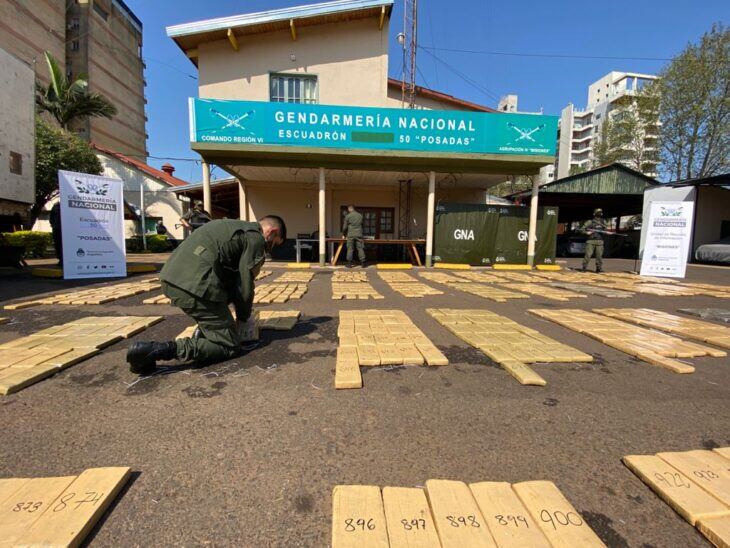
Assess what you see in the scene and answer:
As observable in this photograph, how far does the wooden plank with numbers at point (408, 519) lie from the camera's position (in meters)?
1.16

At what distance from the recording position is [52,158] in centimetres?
1541

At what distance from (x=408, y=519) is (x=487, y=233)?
11.8m

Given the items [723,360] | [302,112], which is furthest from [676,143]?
[723,360]

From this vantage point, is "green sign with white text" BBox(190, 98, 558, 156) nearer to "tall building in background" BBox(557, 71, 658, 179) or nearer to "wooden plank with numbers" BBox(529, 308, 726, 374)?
"wooden plank with numbers" BBox(529, 308, 726, 374)

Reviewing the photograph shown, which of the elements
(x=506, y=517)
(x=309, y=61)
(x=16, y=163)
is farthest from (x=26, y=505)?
(x=309, y=61)

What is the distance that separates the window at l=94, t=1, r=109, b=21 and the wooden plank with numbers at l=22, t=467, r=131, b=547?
160ft

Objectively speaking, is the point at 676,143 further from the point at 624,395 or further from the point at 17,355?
the point at 17,355

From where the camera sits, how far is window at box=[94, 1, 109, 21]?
107 feet

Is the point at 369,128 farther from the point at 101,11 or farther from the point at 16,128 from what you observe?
the point at 101,11

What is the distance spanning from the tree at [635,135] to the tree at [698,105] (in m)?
0.98

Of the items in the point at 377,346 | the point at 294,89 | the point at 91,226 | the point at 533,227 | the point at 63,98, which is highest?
the point at 63,98

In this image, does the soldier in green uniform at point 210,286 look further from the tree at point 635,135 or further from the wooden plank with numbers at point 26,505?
the tree at point 635,135

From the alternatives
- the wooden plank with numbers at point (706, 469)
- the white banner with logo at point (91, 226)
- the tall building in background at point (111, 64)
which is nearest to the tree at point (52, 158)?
the tall building in background at point (111, 64)

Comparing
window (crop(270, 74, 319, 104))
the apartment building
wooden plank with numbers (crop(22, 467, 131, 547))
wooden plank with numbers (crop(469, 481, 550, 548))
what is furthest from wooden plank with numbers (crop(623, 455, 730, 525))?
the apartment building
